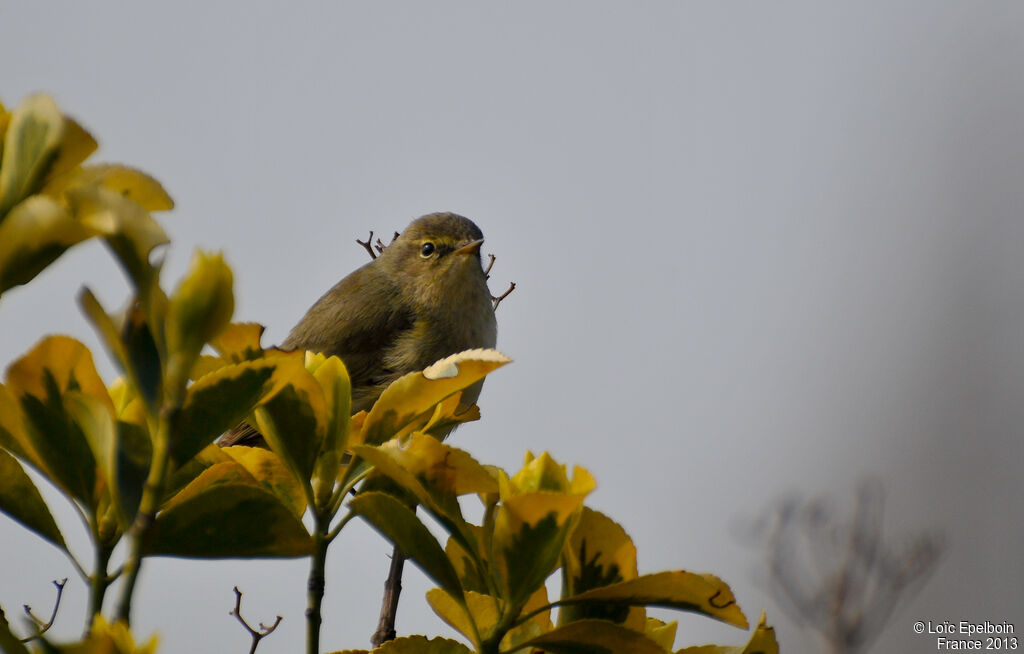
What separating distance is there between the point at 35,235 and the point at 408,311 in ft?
8.98

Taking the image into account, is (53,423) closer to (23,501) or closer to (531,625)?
(23,501)

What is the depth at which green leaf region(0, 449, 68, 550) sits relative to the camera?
0.56 m

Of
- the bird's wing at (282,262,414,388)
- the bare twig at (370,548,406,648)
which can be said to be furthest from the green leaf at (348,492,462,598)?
the bird's wing at (282,262,414,388)

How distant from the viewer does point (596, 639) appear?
0.59 m

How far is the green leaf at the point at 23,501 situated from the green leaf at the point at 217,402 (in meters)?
0.12

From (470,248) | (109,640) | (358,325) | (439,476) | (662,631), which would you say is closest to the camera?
(109,640)

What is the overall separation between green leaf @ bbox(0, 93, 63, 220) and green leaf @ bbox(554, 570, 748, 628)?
0.35 m

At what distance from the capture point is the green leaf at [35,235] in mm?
444

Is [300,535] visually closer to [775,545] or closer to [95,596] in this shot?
[95,596]

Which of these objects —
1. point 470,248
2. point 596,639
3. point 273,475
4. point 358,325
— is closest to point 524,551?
point 596,639

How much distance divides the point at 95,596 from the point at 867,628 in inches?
245

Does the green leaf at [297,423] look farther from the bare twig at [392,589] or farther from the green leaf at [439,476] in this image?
the bare twig at [392,589]

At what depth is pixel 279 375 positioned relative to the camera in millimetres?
553

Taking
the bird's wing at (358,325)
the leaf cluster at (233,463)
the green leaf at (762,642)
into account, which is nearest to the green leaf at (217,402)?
the leaf cluster at (233,463)
